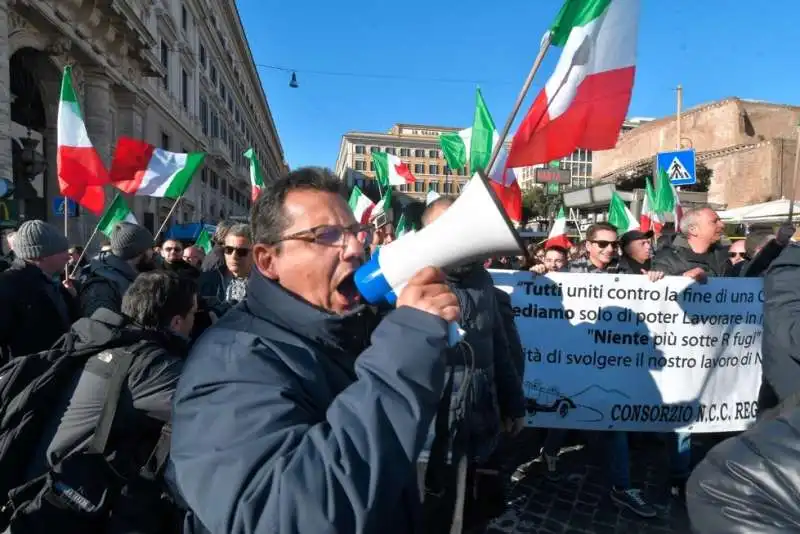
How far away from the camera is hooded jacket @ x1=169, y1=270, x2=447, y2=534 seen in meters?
0.87

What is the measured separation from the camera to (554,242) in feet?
22.0

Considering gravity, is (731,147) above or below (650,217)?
above

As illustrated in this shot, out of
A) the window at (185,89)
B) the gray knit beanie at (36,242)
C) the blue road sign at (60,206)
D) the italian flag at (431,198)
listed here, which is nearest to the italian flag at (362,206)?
the italian flag at (431,198)

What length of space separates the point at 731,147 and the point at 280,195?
163ft

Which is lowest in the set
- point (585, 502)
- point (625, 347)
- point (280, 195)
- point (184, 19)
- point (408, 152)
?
point (585, 502)

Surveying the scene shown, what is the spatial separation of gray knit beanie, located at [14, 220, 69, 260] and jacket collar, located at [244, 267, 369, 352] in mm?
2706

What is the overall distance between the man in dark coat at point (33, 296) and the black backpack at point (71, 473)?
128cm

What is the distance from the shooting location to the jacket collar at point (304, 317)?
1.19m

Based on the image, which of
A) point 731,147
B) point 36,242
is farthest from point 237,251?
point 731,147

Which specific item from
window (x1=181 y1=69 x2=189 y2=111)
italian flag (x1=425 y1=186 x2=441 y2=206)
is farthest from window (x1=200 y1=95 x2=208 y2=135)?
italian flag (x1=425 y1=186 x2=441 y2=206)

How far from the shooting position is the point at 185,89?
28656mm

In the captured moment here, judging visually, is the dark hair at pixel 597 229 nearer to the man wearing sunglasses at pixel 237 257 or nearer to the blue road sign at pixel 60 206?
the man wearing sunglasses at pixel 237 257

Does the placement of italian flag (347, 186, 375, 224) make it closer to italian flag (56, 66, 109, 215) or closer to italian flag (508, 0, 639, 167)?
italian flag (56, 66, 109, 215)

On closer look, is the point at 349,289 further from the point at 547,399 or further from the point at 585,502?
the point at 585,502
